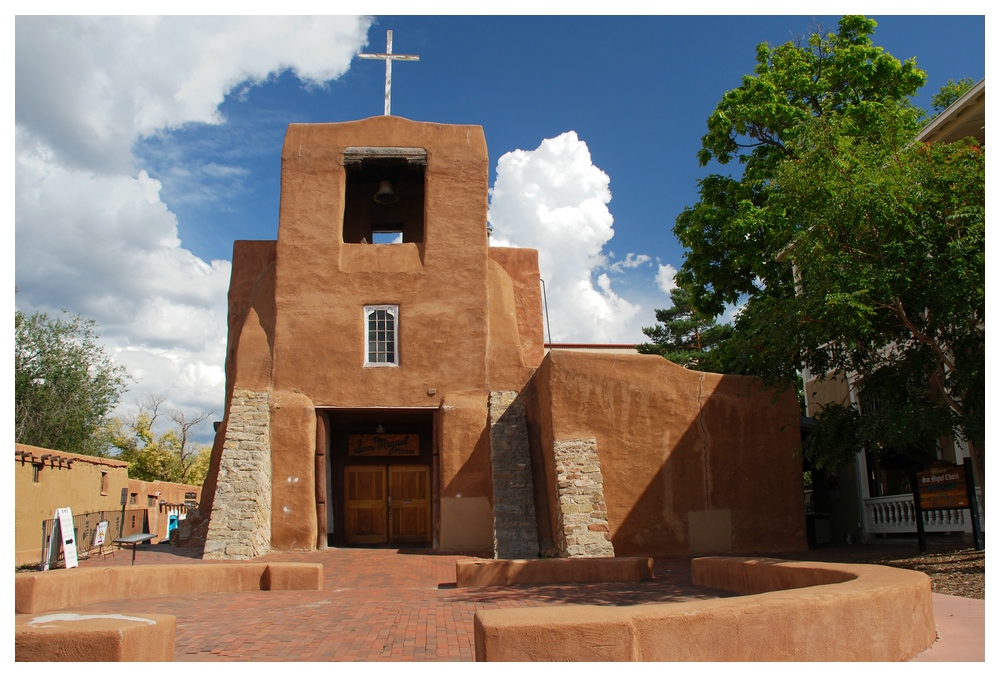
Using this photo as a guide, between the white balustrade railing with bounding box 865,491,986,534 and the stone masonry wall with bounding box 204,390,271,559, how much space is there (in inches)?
480

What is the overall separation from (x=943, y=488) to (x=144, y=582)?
11.5 m

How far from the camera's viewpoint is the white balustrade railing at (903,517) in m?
13.1

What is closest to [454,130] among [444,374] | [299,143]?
[299,143]

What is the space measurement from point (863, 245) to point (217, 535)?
1234 cm

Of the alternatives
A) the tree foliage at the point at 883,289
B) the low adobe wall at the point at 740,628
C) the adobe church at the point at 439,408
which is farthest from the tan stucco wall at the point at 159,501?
the low adobe wall at the point at 740,628

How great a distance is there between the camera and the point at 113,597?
974cm

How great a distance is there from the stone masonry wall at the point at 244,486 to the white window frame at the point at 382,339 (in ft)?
7.88

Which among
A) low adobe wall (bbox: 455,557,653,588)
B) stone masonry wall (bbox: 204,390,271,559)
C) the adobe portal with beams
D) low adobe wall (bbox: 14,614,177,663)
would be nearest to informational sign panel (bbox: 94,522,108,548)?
the adobe portal with beams

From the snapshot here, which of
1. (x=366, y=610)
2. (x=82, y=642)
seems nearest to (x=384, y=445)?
(x=366, y=610)

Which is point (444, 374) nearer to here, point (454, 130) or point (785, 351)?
point (454, 130)

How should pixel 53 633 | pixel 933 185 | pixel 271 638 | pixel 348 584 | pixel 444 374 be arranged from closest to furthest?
pixel 53 633 → pixel 271 638 → pixel 933 185 → pixel 348 584 → pixel 444 374

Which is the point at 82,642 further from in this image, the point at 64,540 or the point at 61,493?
the point at 61,493

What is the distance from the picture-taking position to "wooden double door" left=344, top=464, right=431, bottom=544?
18.9 m

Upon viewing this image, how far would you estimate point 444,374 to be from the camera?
57.1 ft
